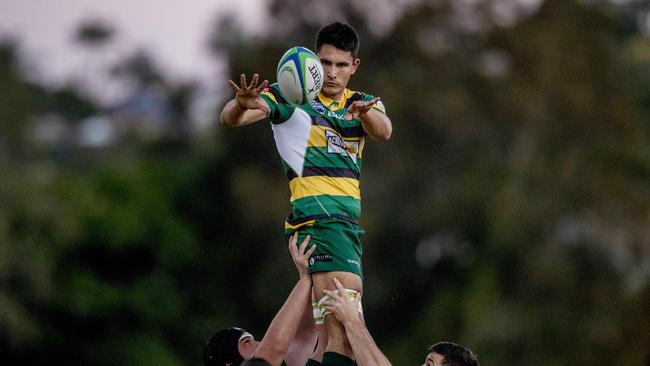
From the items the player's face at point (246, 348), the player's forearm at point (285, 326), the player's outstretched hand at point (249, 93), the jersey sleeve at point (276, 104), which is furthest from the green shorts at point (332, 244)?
the player's face at point (246, 348)

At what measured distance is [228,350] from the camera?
1234 centimetres

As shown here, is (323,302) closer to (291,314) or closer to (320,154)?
(291,314)

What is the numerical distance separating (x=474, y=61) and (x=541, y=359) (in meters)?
10.4

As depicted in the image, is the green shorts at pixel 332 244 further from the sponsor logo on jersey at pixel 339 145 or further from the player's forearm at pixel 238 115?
the player's forearm at pixel 238 115

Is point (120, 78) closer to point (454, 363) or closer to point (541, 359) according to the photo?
point (541, 359)

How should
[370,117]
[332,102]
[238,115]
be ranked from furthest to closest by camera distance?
[332,102] < [370,117] < [238,115]

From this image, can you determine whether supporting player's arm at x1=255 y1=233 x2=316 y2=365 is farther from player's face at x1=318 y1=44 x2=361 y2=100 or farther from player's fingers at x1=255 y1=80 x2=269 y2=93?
player's fingers at x1=255 y1=80 x2=269 y2=93

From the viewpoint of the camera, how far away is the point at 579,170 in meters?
45.5

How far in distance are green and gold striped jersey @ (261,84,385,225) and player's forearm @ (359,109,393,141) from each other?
17 centimetres

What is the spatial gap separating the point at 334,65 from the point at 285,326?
205 centimetres

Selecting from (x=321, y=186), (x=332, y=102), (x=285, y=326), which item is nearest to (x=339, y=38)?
(x=332, y=102)

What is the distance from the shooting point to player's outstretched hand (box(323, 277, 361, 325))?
36.9 ft

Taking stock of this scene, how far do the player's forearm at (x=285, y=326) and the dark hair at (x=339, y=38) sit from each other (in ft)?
5.76

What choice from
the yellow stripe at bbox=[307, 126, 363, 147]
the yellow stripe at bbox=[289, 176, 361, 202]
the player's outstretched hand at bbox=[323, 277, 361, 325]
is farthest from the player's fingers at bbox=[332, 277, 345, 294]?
the yellow stripe at bbox=[307, 126, 363, 147]
